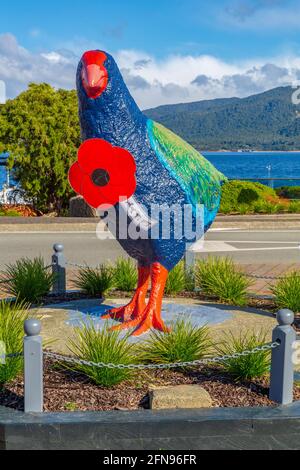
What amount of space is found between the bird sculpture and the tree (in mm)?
12581

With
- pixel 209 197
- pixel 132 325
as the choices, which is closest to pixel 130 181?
pixel 209 197

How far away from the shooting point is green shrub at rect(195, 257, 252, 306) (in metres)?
7.29

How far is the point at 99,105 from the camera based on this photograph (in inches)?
209

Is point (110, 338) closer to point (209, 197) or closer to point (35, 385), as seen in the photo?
point (35, 385)

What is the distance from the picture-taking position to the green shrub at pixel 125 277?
7855 millimetres

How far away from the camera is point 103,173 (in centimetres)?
541

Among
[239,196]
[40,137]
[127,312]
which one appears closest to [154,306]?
[127,312]

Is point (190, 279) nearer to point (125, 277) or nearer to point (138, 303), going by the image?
point (125, 277)

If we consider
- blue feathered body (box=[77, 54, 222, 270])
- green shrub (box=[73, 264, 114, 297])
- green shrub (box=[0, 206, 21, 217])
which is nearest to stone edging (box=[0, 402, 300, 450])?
blue feathered body (box=[77, 54, 222, 270])

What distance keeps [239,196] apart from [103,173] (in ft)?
48.0

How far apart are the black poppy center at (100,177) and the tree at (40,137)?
1270 centimetres

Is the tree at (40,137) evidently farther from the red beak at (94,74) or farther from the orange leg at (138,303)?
the red beak at (94,74)

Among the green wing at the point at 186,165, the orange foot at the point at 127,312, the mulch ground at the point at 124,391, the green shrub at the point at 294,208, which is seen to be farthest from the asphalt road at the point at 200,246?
the mulch ground at the point at 124,391
